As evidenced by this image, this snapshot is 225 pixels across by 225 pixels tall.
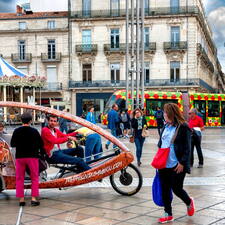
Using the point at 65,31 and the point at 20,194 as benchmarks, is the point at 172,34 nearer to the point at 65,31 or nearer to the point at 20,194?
the point at 65,31

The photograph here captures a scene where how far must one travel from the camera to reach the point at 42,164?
25.3 feet

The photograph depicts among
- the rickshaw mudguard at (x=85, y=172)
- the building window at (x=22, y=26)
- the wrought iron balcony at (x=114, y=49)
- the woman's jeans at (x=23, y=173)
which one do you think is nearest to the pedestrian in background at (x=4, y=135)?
the rickshaw mudguard at (x=85, y=172)

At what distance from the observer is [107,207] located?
23.3 ft

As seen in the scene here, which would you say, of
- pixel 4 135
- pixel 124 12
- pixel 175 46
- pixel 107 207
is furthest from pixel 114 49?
pixel 107 207

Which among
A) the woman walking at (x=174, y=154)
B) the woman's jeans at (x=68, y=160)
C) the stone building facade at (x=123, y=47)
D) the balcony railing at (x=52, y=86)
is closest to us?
the woman walking at (x=174, y=154)

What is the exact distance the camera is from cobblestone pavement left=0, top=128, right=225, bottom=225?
20.6ft

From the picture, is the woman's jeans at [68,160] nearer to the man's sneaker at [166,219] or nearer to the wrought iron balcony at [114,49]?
the man's sneaker at [166,219]

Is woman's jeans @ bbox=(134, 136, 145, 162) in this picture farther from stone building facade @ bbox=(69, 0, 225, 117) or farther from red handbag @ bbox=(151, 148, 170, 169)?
stone building facade @ bbox=(69, 0, 225, 117)

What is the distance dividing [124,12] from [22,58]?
11.9 metres

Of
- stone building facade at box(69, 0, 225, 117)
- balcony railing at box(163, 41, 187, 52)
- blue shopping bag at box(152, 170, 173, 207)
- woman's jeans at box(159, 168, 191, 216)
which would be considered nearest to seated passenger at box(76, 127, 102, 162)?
blue shopping bag at box(152, 170, 173, 207)

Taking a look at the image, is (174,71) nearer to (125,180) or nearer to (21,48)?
(21,48)

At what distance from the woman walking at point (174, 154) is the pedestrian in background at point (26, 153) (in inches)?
85.1

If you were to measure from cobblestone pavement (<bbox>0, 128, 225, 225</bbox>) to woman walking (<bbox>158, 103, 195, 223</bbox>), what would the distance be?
0.39 metres

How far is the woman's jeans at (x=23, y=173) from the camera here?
7293 millimetres
